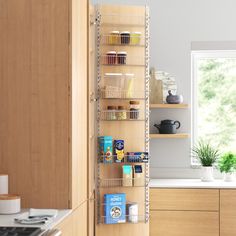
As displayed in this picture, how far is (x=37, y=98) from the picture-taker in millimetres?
3150

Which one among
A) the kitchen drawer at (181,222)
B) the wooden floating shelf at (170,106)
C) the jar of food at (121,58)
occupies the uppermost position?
the jar of food at (121,58)

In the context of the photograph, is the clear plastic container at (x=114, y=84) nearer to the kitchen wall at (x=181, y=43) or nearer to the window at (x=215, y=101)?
the kitchen wall at (x=181, y=43)

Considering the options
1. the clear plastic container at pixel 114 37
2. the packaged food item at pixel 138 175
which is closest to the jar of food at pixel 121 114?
the packaged food item at pixel 138 175

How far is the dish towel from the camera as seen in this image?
8.61ft

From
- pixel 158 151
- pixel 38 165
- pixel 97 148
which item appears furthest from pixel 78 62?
pixel 158 151

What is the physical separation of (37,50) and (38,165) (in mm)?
651

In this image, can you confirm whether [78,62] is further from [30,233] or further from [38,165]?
[30,233]

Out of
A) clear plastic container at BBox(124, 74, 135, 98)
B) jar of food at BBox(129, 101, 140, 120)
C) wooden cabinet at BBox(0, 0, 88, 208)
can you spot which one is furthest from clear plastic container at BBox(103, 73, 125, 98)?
wooden cabinet at BBox(0, 0, 88, 208)

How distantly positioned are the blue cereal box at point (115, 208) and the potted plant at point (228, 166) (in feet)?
3.36

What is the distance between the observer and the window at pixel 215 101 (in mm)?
5383

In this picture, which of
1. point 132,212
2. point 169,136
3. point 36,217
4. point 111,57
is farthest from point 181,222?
point 36,217

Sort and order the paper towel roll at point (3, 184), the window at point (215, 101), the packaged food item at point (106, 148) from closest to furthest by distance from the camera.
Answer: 1. the paper towel roll at point (3, 184)
2. the packaged food item at point (106, 148)
3. the window at point (215, 101)

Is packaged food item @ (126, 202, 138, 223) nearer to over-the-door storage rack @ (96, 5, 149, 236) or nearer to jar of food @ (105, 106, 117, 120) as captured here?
over-the-door storage rack @ (96, 5, 149, 236)

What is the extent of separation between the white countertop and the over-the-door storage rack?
22cm
